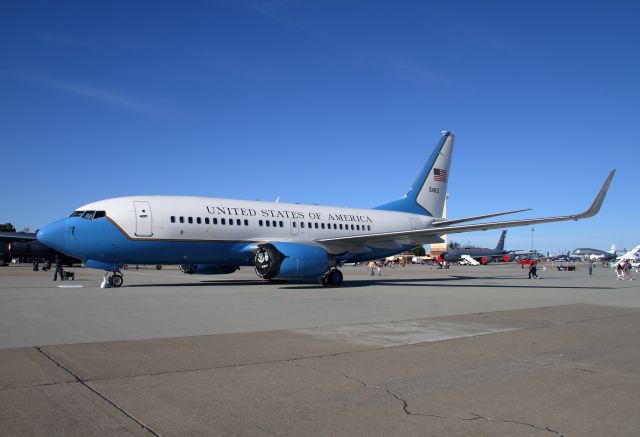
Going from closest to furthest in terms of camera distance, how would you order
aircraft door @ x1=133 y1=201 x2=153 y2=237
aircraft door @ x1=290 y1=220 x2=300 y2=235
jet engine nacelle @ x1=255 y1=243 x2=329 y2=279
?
aircraft door @ x1=133 y1=201 x2=153 y2=237 → jet engine nacelle @ x1=255 y1=243 x2=329 y2=279 → aircraft door @ x1=290 y1=220 x2=300 y2=235

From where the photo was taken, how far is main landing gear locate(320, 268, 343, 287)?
24266 millimetres

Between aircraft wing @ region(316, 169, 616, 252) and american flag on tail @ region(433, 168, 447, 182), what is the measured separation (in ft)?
23.3

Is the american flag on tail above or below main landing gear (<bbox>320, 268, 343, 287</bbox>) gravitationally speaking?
above

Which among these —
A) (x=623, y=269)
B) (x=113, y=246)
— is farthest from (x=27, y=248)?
(x=623, y=269)

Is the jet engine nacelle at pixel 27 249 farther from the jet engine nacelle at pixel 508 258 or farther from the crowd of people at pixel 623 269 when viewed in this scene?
the jet engine nacelle at pixel 508 258

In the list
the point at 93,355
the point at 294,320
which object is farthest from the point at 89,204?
the point at 93,355

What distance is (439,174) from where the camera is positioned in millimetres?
33469

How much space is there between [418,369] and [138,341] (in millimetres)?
4661

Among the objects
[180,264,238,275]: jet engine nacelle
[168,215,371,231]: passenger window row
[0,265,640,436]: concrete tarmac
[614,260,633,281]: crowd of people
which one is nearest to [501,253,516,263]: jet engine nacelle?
[614,260,633,281]: crowd of people

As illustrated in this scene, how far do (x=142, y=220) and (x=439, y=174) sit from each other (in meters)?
19.4

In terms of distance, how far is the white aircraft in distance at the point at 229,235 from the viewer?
20.9m

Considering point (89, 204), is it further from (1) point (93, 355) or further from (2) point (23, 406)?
Result: (2) point (23, 406)

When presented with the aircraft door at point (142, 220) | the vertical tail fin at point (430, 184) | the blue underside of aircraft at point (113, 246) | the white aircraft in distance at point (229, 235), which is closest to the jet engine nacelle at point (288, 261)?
the white aircraft in distance at point (229, 235)

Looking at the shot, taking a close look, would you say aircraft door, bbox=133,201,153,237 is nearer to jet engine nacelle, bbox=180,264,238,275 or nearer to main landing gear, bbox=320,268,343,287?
jet engine nacelle, bbox=180,264,238,275
